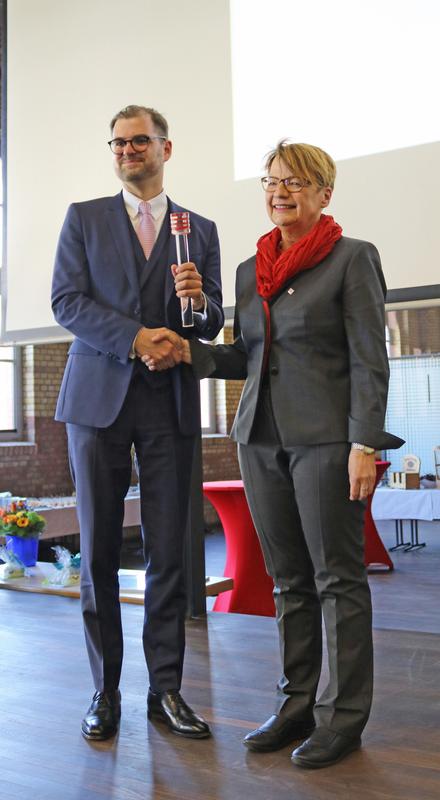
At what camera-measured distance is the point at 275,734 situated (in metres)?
2.02

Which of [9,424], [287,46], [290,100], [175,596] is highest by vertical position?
[287,46]

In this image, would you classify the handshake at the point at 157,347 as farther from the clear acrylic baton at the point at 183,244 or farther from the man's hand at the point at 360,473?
the man's hand at the point at 360,473

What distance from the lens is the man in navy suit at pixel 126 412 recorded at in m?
2.16

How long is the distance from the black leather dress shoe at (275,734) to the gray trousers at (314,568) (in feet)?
0.08

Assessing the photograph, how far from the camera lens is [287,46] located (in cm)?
338

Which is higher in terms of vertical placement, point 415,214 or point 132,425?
point 415,214

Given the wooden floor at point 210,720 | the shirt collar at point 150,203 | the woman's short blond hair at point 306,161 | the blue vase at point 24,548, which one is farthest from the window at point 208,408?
the woman's short blond hair at point 306,161

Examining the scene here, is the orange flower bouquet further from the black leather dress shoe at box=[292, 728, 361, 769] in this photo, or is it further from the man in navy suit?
the black leather dress shoe at box=[292, 728, 361, 769]

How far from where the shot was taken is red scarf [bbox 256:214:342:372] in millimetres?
1932

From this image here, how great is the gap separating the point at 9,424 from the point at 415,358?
663 centimetres

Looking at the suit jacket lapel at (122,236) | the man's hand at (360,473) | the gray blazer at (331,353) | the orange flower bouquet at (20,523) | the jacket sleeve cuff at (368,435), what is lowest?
→ the orange flower bouquet at (20,523)

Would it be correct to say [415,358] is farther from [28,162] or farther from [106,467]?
[106,467]

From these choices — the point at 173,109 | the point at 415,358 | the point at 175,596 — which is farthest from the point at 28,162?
the point at 415,358

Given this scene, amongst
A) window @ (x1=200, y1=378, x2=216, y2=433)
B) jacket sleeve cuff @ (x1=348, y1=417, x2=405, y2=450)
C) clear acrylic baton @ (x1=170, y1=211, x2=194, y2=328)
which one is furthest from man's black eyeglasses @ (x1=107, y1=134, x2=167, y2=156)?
window @ (x1=200, y1=378, x2=216, y2=433)
